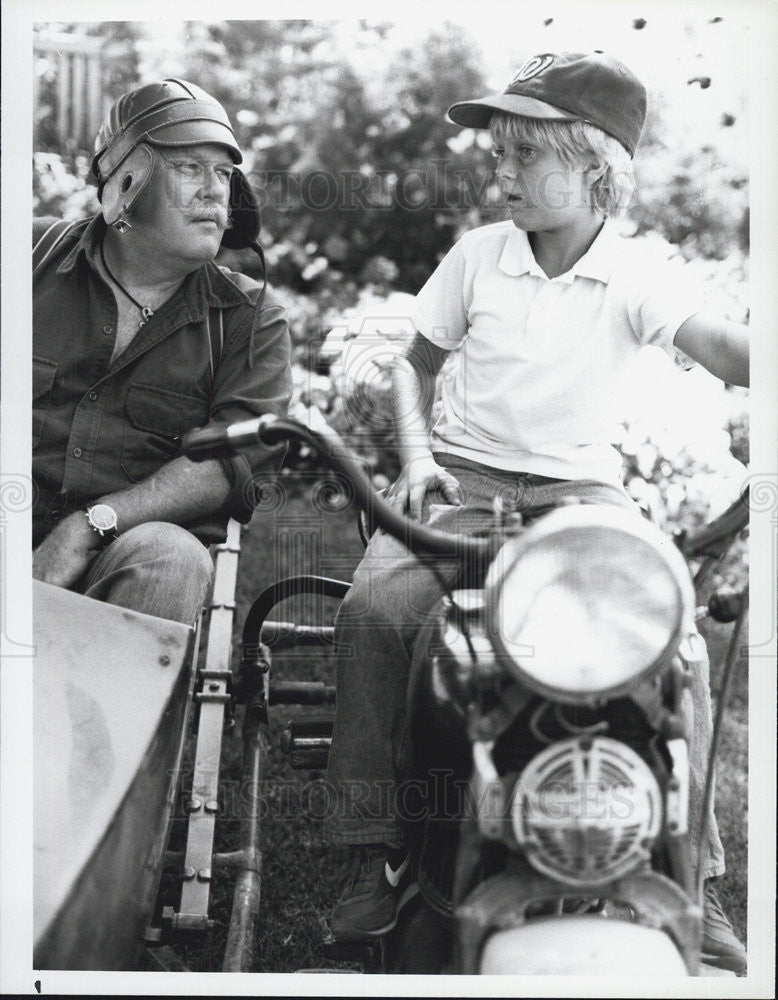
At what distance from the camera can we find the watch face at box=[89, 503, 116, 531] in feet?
8.34

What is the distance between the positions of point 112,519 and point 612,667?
4.07ft

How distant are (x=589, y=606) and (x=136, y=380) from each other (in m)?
1.36

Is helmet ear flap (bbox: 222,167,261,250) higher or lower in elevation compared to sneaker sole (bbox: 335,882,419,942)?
higher

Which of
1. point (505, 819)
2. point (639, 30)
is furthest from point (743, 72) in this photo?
point (505, 819)

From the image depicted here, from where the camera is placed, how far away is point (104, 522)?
2.55 metres

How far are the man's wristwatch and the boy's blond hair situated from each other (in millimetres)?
1103

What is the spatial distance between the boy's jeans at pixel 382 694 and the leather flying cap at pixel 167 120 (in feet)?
3.17

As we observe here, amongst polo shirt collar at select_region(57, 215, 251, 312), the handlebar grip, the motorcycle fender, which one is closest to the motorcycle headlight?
the motorcycle fender

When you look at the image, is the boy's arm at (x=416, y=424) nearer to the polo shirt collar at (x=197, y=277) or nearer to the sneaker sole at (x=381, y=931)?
the polo shirt collar at (x=197, y=277)

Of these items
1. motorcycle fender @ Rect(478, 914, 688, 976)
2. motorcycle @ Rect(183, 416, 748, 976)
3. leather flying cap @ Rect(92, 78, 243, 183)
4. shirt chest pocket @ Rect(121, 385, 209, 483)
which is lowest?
motorcycle fender @ Rect(478, 914, 688, 976)

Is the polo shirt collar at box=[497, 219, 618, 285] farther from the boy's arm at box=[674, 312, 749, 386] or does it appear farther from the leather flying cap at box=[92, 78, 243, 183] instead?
the leather flying cap at box=[92, 78, 243, 183]

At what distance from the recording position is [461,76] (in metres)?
3.27

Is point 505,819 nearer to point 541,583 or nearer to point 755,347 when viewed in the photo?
point 541,583

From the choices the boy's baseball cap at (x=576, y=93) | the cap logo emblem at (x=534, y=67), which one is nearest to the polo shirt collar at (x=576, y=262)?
the boy's baseball cap at (x=576, y=93)
